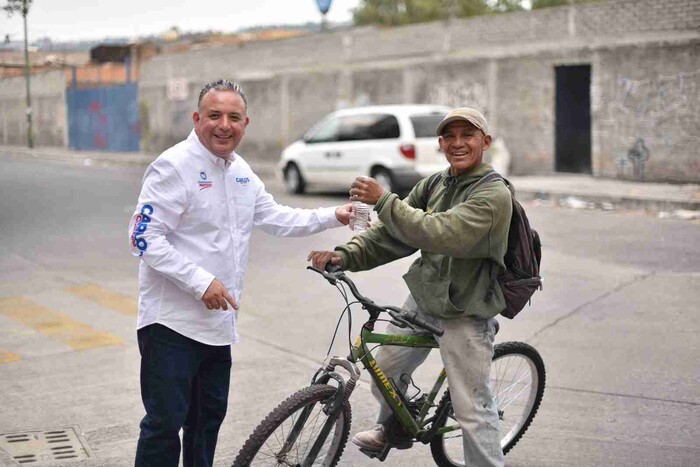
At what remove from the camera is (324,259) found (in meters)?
3.95

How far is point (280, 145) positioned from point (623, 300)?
70.1ft

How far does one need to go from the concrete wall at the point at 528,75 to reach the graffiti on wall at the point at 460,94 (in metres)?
0.03

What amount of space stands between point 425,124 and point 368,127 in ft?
3.68

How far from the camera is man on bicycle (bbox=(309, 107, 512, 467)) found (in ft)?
12.0

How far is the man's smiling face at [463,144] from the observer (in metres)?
3.83

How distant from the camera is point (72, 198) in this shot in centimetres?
1822

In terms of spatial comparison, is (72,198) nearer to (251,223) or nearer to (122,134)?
(251,223)

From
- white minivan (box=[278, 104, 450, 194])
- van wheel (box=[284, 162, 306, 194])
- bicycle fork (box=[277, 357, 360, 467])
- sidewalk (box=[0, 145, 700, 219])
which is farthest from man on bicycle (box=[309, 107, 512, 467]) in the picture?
van wheel (box=[284, 162, 306, 194])

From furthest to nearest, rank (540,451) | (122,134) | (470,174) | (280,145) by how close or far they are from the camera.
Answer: (122,134), (280,145), (540,451), (470,174)

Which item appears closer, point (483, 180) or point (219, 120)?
point (219, 120)

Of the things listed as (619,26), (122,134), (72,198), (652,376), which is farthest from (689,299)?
(122,134)

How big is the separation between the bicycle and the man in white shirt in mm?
358

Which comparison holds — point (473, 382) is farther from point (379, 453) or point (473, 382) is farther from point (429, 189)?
point (429, 189)

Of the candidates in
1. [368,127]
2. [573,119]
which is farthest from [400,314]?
[573,119]
